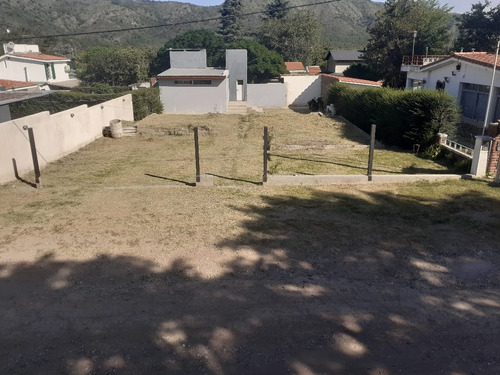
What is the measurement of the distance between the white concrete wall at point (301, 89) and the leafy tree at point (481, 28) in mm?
13006

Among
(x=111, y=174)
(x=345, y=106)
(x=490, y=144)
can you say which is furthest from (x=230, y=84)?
(x=490, y=144)

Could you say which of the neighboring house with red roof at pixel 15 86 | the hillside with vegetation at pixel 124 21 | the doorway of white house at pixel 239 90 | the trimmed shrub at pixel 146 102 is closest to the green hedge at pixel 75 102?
the trimmed shrub at pixel 146 102

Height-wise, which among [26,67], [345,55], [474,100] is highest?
[345,55]

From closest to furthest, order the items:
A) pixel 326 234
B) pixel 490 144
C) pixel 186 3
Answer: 1. pixel 326 234
2. pixel 490 144
3. pixel 186 3

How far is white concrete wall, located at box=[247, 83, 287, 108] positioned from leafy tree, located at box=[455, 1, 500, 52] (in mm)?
16220

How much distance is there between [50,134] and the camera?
48.1 feet

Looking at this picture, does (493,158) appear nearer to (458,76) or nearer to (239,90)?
(458,76)

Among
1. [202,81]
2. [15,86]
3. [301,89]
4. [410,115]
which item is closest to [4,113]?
[15,86]

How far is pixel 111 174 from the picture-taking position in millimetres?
12883

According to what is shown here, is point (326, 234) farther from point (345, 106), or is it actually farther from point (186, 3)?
point (186, 3)

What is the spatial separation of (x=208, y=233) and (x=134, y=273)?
5.85ft

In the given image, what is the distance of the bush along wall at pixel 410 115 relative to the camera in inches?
585

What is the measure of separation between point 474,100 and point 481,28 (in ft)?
70.6

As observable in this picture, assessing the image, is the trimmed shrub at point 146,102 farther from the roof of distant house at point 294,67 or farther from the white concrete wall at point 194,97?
the roof of distant house at point 294,67
